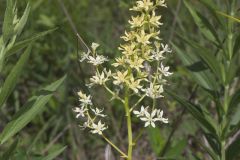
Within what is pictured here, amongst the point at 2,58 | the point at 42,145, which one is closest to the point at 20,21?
the point at 2,58

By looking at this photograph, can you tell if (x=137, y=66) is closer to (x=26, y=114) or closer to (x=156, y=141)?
(x=26, y=114)

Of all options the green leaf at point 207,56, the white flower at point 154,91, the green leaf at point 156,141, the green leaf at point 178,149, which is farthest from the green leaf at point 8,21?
the green leaf at point 156,141

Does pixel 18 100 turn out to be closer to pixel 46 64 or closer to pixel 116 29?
pixel 46 64

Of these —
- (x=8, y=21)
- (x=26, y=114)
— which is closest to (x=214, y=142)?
(x=26, y=114)

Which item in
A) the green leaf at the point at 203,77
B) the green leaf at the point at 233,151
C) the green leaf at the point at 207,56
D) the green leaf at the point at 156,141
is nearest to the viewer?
the green leaf at the point at 207,56

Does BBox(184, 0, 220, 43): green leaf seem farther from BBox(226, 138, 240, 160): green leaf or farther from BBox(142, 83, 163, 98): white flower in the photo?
BBox(142, 83, 163, 98): white flower

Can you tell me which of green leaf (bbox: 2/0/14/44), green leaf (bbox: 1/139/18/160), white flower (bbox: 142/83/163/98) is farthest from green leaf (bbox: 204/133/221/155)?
green leaf (bbox: 2/0/14/44)

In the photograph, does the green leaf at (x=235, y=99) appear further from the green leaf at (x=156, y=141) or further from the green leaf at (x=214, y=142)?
the green leaf at (x=156, y=141)
